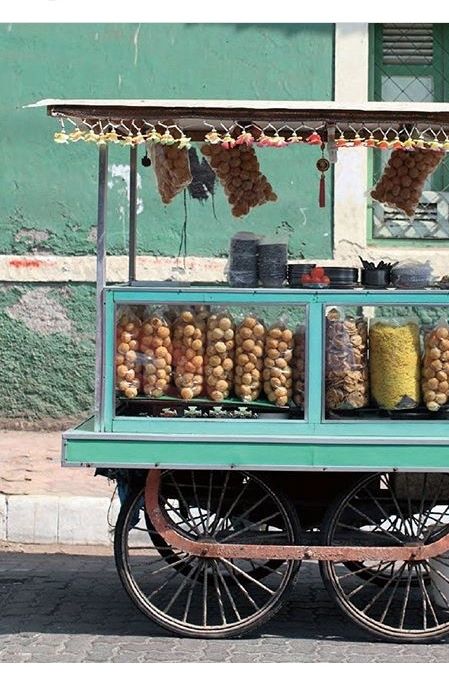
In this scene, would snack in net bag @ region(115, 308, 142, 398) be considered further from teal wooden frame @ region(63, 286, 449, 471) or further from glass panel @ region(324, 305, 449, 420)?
glass panel @ region(324, 305, 449, 420)

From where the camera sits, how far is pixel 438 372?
207 inches

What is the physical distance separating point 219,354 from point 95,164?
4.60m

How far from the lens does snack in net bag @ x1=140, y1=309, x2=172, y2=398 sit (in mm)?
5285

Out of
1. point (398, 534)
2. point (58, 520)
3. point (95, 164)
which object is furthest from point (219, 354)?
point (95, 164)

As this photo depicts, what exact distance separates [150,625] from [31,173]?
4903mm

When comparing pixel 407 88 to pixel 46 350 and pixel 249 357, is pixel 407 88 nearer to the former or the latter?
pixel 46 350

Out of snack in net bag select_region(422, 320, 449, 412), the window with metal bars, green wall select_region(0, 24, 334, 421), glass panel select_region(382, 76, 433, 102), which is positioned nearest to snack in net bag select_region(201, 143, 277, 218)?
snack in net bag select_region(422, 320, 449, 412)

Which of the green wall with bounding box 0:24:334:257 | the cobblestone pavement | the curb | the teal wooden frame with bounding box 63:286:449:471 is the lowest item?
the cobblestone pavement

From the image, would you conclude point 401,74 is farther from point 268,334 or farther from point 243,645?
point 243,645

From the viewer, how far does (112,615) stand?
18.7 ft

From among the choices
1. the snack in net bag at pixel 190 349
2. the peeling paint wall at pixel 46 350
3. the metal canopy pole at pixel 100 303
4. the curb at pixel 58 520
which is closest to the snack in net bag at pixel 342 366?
the snack in net bag at pixel 190 349

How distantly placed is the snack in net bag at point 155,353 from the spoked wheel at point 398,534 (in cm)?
88
